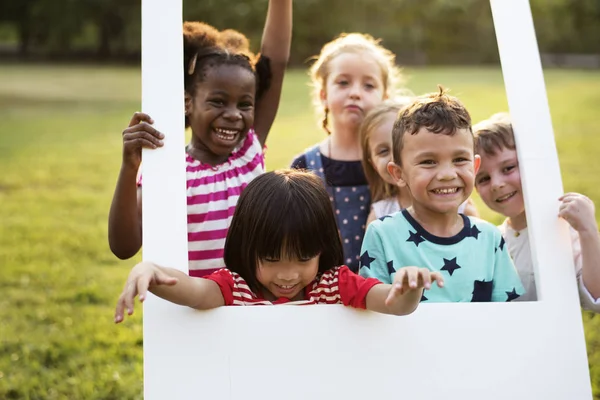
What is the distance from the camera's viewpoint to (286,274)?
218cm

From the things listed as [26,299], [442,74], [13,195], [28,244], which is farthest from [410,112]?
[442,74]

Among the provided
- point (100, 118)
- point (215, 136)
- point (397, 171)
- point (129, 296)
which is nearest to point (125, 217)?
point (215, 136)

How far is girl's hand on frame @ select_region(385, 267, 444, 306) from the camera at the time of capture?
Answer: 1867 mm

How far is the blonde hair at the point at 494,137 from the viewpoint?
2.69 meters

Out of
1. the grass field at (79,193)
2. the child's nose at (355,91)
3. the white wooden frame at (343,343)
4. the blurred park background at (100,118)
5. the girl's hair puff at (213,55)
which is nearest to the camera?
the white wooden frame at (343,343)

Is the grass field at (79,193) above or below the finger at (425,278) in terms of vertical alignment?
above

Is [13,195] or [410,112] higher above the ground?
[13,195]

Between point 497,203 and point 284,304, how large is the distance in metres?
1.01

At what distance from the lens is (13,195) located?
25.1 ft

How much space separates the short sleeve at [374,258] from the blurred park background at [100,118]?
1455 millimetres

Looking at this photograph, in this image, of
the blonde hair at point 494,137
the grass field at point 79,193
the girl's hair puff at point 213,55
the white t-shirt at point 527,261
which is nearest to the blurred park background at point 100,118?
the grass field at point 79,193

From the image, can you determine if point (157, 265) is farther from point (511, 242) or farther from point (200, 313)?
point (511, 242)

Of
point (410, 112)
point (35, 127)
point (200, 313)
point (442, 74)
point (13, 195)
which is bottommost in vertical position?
point (200, 313)

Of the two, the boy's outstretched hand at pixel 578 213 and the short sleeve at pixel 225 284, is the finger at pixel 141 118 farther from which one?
the boy's outstretched hand at pixel 578 213
